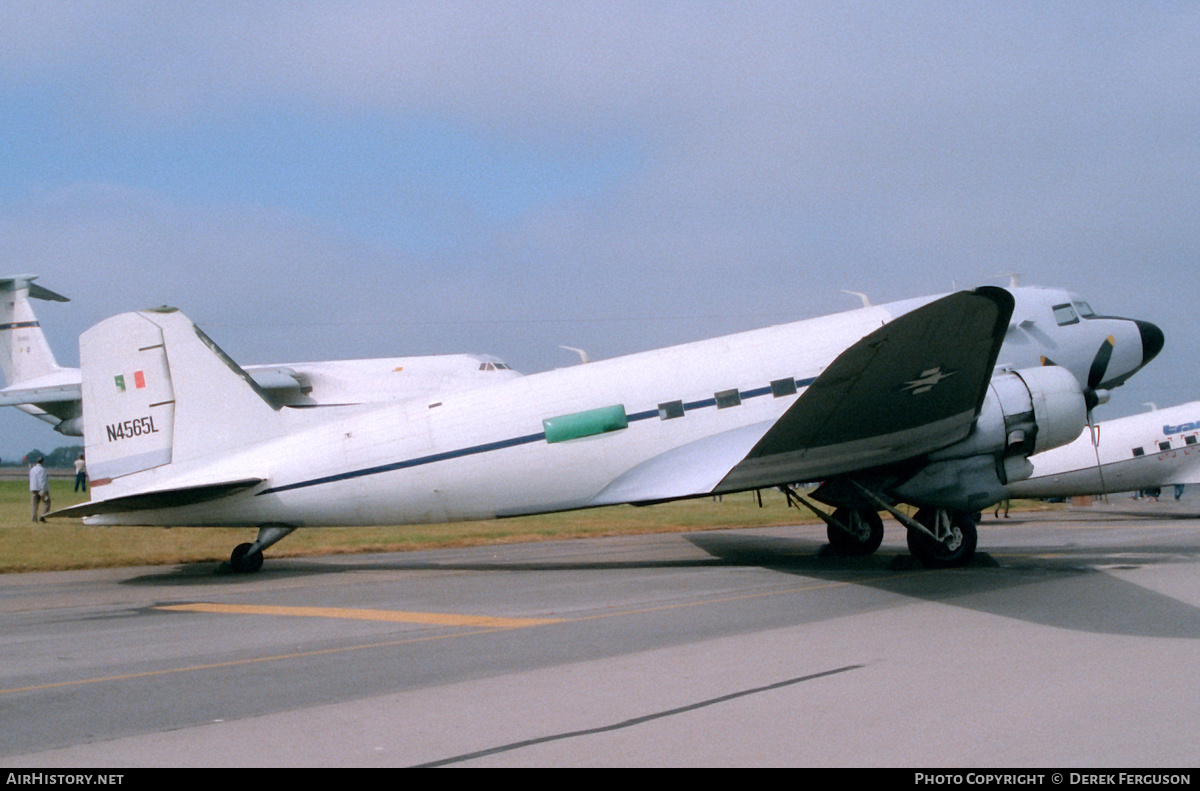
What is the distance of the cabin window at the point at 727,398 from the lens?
548 inches

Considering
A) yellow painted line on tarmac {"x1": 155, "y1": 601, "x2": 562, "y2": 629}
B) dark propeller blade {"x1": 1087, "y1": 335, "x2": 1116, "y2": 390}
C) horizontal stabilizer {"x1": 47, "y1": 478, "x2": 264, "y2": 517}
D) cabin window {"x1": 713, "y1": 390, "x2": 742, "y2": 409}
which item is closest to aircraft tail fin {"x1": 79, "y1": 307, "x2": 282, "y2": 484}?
horizontal stabilizer {"x1": 47, "y1": 478, "x2": 264, "y2": 517}

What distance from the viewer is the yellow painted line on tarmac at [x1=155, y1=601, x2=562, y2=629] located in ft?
30.6

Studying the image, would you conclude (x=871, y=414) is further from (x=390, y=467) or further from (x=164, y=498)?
(x=164, y=498)

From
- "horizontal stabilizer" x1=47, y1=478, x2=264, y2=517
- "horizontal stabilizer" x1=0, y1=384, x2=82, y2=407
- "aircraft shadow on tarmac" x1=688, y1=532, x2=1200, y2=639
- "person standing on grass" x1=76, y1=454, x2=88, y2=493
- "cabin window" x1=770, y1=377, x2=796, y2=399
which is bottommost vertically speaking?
"aircraft shadow on tarmac" x1=688, y1=532, x2=1200, y2=639

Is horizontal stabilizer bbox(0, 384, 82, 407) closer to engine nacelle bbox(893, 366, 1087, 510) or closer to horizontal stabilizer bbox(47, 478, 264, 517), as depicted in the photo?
horizontal stabilizer bbox(47, 478, 264, 517)

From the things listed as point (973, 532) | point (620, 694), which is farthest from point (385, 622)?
point (973, 532)

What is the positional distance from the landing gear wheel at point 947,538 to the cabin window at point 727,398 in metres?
2.95

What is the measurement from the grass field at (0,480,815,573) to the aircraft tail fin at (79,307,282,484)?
350 cm

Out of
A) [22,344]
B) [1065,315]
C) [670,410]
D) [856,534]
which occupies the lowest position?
[856,534]

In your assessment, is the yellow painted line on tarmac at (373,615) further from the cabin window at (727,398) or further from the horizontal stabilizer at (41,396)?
the horizontal stabilizer at (41,396)

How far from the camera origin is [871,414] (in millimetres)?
11656

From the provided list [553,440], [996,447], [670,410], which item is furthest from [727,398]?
[996,447]

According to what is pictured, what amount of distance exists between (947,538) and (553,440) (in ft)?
18.2
